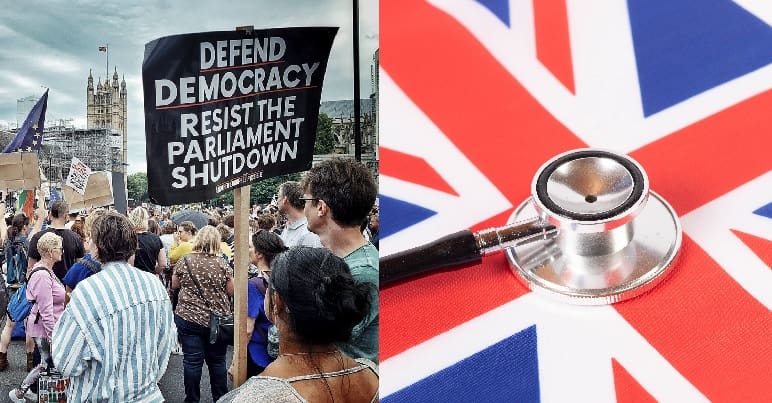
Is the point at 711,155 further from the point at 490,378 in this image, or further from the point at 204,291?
the point at 204,291

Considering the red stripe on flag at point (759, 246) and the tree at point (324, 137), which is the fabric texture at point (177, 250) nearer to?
the tree at point (324, 137)

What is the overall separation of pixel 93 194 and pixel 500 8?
2.91 meters

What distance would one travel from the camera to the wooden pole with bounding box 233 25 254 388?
86cm

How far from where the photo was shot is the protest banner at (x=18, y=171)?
8.70 ft

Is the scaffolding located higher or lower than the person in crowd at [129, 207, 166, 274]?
higher

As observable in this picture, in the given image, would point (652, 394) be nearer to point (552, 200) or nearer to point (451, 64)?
point (552, 200)

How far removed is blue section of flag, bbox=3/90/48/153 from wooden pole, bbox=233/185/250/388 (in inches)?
87.2

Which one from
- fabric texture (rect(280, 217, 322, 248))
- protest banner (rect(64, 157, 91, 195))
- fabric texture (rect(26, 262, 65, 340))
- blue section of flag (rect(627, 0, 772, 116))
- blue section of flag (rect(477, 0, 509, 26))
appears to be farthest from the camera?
protest banner (rect(64, 157, 91, 195))

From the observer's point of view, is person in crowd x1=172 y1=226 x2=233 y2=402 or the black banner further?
person in crowd x1=172 y1=226 x2=233 y2=402

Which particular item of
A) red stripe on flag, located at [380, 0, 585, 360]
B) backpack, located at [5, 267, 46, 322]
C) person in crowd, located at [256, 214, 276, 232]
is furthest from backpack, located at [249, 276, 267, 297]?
backpack, located at [5, 267, 46, 322]

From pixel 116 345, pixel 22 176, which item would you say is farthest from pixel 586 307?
pixel 22 176

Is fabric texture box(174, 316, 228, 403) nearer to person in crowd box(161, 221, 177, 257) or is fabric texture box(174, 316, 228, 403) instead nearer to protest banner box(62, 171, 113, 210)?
person in crowd box(161, 221, 177, 257)

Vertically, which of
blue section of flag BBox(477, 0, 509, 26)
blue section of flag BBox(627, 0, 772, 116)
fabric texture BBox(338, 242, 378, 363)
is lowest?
fabric texture BBox(338, 242, 378, 363)

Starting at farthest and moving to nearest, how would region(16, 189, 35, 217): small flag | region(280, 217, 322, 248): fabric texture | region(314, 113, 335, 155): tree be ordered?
region(16, 189, 35, 217): small flag → region(280, 217, 322, 248): fabric texture → region(314, 113, 335, 155): tree
